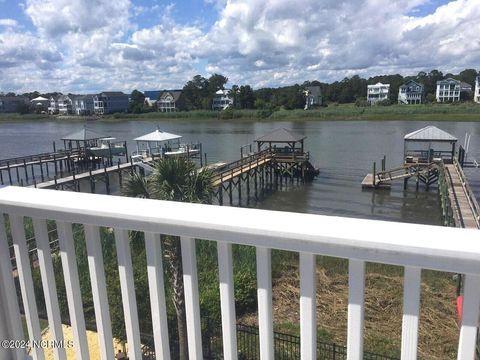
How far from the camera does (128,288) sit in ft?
5.59

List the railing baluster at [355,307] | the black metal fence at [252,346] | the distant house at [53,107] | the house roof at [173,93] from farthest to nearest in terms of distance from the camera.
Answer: the distant house at [53,107]
the house roof at [173,93]
the black metal fence at [252,346]
the railing baluster at [355,307]

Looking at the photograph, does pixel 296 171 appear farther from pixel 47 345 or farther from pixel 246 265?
pixel 47 345

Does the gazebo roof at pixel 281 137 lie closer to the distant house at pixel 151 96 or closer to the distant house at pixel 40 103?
the distant house at pixel 151 96

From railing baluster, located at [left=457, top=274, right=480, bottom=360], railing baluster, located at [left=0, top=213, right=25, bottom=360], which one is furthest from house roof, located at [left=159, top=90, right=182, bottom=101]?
railing baluster, located at [left=457, top=274, right=480, bottom=360]

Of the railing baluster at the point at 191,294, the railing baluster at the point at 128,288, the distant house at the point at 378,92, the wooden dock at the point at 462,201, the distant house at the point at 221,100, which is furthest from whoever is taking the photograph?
the distant house at the point at 221,100

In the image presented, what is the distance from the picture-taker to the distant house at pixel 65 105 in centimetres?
12225

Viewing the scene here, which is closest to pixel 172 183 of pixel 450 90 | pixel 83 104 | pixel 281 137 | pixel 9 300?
pixel 9 300

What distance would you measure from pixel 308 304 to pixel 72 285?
107cm

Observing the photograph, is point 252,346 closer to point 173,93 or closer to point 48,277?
point 48,277

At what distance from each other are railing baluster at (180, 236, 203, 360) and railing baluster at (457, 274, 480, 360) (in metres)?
0.86

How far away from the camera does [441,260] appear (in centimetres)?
110

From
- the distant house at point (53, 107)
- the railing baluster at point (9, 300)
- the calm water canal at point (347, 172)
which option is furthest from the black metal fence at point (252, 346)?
the distant house at point (53, 107)

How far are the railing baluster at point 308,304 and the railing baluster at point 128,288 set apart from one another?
0.71 m

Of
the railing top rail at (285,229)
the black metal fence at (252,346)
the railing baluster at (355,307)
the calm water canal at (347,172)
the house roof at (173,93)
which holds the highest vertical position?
the house roof at (173,93)
